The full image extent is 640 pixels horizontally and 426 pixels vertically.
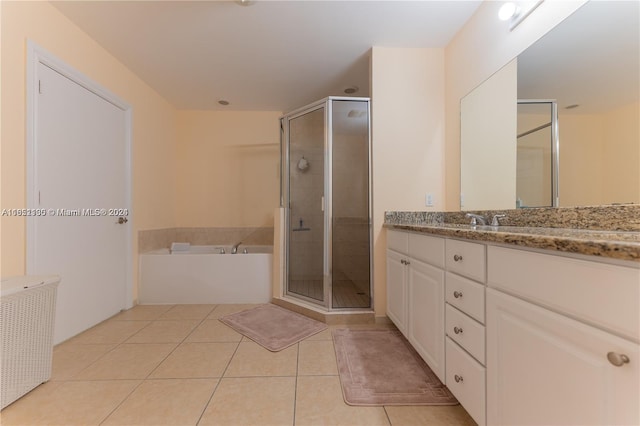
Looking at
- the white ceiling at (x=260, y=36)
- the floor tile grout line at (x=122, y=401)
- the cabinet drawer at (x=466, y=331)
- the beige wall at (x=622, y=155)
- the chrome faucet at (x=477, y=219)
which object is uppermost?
the white ceiling at (x=260, y=36)

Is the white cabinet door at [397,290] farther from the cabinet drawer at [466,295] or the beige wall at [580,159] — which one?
the beige wall at [580,159]

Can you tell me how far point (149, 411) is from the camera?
3.79 ft

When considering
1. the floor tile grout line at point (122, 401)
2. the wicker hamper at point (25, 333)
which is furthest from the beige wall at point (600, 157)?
the wicker hamper at point (25, 333)

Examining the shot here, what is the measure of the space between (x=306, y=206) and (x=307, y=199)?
7 cm

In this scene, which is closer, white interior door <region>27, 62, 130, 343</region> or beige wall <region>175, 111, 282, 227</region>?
white interior door <region>27, 62, 130, 343</region>

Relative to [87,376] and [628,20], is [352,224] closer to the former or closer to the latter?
[628,20]

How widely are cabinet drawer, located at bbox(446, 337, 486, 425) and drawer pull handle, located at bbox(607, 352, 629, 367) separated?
46 centimetres

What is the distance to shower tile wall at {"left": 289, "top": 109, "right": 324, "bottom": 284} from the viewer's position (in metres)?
2.32

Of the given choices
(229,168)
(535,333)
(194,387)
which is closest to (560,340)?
(535,333)

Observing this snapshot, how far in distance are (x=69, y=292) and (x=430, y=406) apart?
2.52 metres

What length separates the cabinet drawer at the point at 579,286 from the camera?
0.52 meters

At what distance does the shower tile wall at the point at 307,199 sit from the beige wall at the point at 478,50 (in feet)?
3.62

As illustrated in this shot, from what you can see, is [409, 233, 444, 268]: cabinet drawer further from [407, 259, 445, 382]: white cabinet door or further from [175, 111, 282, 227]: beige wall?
[175, 111, 282, 227]: beige wall

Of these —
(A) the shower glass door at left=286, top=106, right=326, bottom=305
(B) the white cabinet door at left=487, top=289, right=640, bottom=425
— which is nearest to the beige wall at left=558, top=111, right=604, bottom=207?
(B) the white cabinet door at left=487, top=289, right=640, bottom=425
